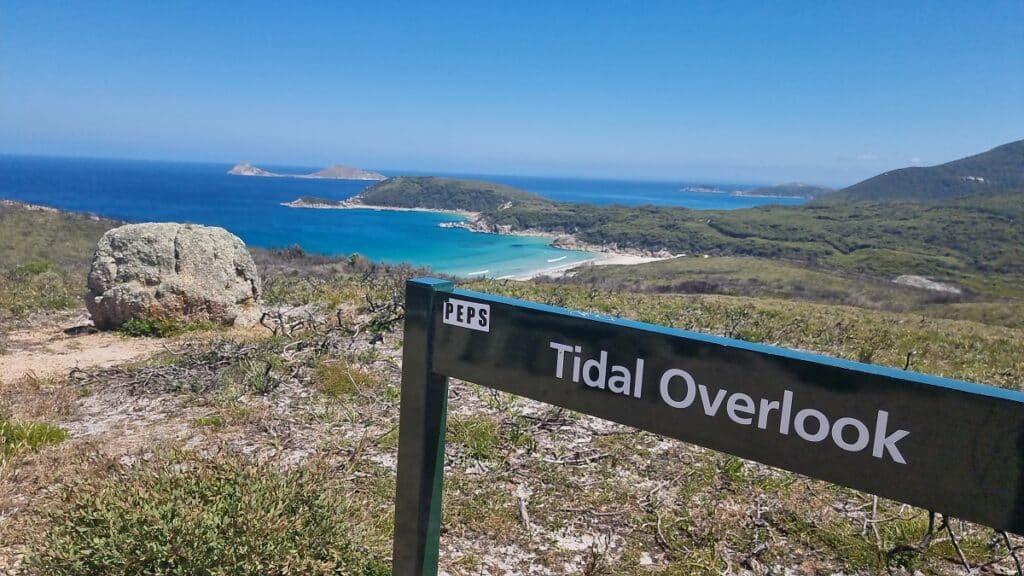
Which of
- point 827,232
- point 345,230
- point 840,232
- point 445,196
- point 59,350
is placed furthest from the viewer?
point 445,196

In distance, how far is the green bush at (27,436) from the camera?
4.29m

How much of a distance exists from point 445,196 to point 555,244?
268ft

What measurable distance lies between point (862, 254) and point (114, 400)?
10007 cm

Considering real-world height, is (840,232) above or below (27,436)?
above

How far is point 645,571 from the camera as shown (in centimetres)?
328

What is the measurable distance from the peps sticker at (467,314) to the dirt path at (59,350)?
6.83 metres

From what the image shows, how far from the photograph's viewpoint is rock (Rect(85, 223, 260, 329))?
31.4ft

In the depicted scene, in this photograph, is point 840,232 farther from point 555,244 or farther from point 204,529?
point 204,529

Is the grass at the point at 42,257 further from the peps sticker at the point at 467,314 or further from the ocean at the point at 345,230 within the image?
the ocean at the point at 345,230

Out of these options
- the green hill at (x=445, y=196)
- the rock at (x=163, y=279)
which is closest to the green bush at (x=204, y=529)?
the rock at (x=163, y=279)

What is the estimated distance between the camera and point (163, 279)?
9.69 meters

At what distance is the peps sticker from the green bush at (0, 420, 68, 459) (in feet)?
12.4

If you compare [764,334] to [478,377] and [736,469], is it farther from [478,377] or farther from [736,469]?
[478,377]

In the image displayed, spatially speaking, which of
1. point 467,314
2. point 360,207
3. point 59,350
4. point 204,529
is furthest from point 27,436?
point 360,207
